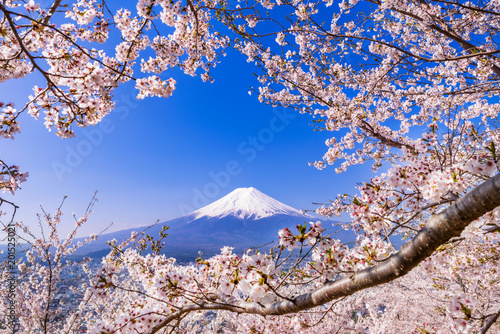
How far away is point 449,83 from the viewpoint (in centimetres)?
511

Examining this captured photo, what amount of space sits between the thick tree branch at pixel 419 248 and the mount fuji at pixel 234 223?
83384 millimetres

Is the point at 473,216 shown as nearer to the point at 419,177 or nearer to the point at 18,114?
the point at 419,177

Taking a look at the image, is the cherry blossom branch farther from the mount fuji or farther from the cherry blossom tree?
the mount fuji

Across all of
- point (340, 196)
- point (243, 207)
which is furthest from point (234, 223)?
point (340, 196)

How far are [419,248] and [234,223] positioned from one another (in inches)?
4318

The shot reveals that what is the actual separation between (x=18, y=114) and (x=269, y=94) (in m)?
5.94

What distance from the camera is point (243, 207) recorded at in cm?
12156

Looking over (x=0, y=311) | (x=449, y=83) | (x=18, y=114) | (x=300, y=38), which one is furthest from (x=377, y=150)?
(x=0, y=311)

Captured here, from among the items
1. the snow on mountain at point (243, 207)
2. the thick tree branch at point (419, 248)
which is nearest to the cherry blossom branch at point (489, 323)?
the thick tree branch at point (419, 248)

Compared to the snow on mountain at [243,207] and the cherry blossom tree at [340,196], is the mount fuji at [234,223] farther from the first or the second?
the cherry blossom tree at [340,196]

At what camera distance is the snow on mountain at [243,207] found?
368 ft

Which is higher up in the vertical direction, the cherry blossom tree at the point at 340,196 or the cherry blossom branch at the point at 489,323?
the cherry blossom tree at the point at 340,196

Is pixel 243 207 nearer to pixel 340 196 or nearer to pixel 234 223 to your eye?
pixel 234 223

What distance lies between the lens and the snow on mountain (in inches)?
4422
